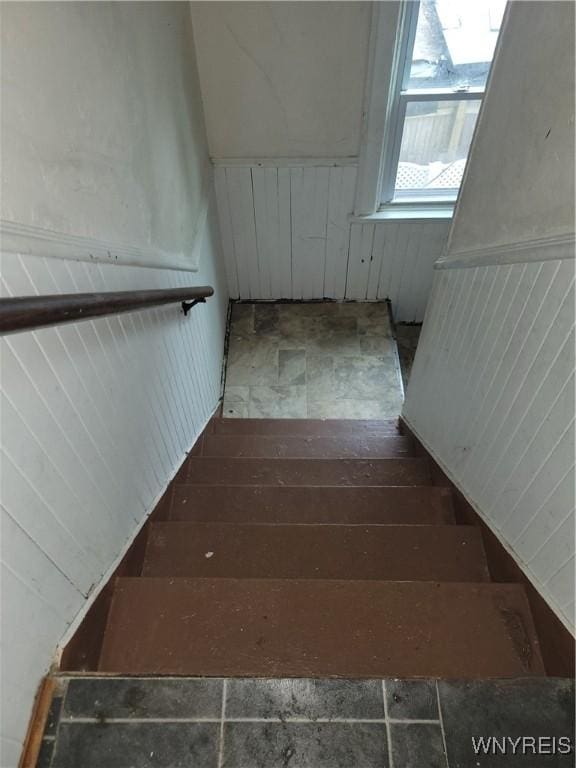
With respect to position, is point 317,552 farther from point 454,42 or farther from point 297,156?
point 454,42

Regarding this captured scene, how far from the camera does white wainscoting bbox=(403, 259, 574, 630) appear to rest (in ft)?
3.55

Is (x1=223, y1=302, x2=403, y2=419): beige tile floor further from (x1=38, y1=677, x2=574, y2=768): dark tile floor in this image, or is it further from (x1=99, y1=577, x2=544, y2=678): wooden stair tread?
(x1=38, y1=677, x2=574, y2=768): dark tile floor

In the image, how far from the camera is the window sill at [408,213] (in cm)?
311

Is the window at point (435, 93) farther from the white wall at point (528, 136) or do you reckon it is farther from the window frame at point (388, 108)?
the white wall at point (528, 136)

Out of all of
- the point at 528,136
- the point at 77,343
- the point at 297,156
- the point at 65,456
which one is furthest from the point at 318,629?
the point at 297,156

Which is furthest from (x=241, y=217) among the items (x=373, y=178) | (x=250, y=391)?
(x=250, y=391)

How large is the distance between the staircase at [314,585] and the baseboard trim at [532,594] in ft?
0.10

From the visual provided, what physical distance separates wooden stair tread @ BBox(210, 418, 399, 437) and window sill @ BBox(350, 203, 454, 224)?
1.38 metres

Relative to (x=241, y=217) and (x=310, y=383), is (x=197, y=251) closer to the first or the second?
(x=241, y=217)

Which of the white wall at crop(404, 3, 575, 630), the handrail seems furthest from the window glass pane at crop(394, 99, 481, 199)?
the handrail

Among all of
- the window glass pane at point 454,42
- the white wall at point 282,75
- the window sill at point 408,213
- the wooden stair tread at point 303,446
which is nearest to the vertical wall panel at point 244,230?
the white wall at point 282,75

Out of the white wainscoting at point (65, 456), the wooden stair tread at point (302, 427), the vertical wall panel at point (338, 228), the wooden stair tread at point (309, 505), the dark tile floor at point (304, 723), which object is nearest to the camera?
the white wainscoting at point (65, 456)

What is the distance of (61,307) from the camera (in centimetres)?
83

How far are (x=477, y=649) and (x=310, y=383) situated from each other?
232 centimetres
